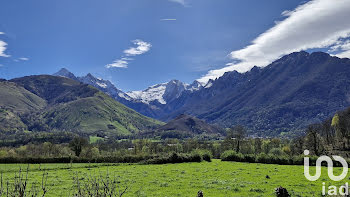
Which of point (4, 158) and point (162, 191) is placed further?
point (4, 158)

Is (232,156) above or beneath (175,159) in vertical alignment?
above

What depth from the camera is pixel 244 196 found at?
85.9 feet

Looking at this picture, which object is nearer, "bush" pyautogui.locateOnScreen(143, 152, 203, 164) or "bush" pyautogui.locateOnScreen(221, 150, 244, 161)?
"bush" pyautogui.locateOnScreen(143, 152, 203, 164)

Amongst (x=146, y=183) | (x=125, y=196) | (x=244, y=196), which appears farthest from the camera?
(x=146, y=183)

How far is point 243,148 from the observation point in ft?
428

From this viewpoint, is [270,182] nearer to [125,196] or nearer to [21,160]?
[125,196]

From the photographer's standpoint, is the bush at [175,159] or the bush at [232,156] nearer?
the bush at [175,159]

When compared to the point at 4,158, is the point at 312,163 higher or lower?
higher

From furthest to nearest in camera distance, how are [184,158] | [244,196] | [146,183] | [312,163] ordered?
[184,158], [312,163], [146,183], [244,196]

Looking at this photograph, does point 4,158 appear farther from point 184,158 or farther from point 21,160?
point 184,158

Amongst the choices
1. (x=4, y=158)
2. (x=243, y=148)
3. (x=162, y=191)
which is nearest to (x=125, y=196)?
(x=162, y=191)

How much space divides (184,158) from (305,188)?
148 ft

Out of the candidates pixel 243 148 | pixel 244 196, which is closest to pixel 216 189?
pixel 244 196

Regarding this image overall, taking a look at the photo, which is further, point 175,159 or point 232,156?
point 232,156
